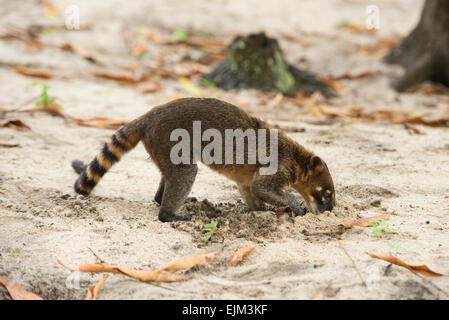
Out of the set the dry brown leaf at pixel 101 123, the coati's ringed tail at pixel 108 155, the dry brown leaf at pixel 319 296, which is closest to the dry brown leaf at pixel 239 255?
the dry brown leaf at pixel 319 296

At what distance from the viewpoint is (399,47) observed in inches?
443

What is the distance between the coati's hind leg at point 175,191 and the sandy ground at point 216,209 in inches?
5.2

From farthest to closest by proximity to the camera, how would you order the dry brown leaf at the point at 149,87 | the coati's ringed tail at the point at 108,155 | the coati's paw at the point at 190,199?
the dry brown leaf at the point at 149,87
the coati's paw at the point at 190,199
the coati's ringed tail at the point at 108,155

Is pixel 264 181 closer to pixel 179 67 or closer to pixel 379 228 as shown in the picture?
pixel 379 228

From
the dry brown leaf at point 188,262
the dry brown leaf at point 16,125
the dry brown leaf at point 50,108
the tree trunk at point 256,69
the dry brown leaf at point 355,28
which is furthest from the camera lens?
the dry brown leaf at point 355,28

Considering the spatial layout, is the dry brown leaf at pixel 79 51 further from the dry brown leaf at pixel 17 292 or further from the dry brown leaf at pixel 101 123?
the dry brown leaf at pixel 17 292

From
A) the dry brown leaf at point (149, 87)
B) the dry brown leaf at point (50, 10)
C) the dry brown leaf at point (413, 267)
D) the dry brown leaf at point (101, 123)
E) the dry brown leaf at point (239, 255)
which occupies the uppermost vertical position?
the dry brown leaf at point (50, 10)

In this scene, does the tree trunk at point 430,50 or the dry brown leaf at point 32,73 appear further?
the tree trunk at point 430,50

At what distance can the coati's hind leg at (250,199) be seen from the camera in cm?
538

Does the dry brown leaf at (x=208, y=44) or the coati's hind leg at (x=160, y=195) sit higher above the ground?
the dry brown leaf at (x=208, y=44)

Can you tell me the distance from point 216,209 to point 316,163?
3.80 feet

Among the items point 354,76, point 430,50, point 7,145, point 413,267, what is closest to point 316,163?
A: point 413,267
